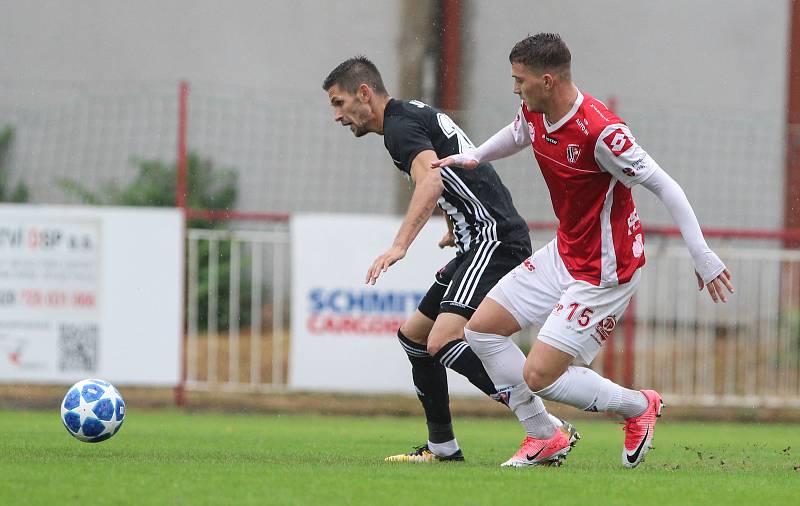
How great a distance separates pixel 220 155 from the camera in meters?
12.3

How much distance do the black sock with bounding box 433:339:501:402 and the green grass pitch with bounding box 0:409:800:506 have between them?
1.30 ft

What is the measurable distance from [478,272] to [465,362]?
1.46 feet

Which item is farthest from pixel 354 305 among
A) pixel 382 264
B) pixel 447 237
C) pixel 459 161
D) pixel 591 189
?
pixel 591 189

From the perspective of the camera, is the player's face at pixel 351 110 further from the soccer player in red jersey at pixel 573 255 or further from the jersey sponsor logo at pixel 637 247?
the jersey sponsor logo at pixel 637 247

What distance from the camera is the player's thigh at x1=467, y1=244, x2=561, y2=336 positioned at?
6.50 meters

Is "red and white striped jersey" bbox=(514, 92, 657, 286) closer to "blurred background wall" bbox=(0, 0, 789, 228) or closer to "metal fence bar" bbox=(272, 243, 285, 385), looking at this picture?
"metal fence bar" bbox=(272, 243, 285, 385)

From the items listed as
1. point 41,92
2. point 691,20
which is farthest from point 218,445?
point 691,20

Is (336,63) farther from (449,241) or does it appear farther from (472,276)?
(472,276)

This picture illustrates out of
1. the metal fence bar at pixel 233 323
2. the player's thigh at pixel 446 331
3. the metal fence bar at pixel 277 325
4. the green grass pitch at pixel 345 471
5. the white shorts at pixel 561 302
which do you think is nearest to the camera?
the green grass pitch at pixel 345 471

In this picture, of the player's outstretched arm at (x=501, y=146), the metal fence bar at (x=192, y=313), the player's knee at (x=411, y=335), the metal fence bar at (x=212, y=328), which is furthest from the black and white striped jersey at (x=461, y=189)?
the metal fence bar at (x=212, y=328)

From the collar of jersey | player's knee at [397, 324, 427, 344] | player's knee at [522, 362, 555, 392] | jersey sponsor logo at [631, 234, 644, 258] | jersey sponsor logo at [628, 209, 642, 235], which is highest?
the collar of jersey

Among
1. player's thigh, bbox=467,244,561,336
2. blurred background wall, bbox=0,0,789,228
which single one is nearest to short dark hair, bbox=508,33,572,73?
player's thigh, bbox=467,244,561,336

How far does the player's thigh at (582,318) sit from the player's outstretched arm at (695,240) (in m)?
0.44

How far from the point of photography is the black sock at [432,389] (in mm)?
7004
